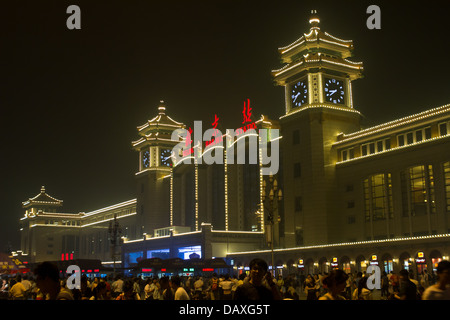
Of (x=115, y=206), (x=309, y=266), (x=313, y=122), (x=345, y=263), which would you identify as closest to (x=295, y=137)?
(x=313, y=122)

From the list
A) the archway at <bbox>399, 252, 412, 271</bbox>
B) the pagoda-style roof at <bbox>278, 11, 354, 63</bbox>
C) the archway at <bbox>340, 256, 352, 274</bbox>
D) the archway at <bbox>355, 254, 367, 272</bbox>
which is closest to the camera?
the archway at <bbox>399, 252, 412, 271</bbox>

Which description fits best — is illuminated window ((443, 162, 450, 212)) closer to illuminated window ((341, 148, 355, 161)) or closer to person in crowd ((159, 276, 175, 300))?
illuminated window ((341, 148, 355, 161))

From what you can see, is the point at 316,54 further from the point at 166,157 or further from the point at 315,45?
the point at 166,157

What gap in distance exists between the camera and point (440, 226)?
175 feet

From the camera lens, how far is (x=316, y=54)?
68125 mm

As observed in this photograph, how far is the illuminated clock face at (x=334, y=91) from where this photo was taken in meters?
69.2

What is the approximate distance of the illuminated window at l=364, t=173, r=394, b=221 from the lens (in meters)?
59.9

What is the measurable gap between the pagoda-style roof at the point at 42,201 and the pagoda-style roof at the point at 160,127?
59.3m

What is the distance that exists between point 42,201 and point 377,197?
386ft

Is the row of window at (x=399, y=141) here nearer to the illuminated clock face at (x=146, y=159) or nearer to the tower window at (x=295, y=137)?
the tower window at (x=295, y=137)

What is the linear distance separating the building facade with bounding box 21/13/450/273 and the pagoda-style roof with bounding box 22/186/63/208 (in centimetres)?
6676

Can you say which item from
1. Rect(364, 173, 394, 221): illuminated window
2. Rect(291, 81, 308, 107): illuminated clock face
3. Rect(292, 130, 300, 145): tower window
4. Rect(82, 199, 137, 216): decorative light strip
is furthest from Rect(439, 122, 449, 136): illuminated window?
Rect(82, 199, 137, 216): decorative light strip
